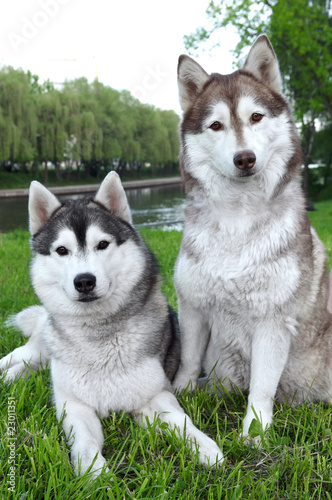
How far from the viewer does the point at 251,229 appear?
2936 mm

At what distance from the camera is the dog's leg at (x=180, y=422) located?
2623 millimetres

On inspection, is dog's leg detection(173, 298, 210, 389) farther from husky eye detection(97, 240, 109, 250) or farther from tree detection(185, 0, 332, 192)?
tree detection(185, 0, 332, 192)

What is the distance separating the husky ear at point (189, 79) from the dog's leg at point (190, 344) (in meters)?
1.54

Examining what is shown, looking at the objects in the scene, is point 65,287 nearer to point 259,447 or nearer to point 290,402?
point 259,447

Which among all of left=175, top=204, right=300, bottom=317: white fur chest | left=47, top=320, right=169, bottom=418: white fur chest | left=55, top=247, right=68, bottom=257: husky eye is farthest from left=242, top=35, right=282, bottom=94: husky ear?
left=47, top=320, right=169, bottom=418: white fur chest

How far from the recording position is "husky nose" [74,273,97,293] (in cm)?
285

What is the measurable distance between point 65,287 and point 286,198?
166cm

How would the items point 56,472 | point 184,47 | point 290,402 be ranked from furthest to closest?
point 184,47 → point 290,402 → point 56,472

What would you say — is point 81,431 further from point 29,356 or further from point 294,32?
point 294,32

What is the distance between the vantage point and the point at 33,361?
396cm

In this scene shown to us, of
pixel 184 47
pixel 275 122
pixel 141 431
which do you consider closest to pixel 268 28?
pixel 184 47

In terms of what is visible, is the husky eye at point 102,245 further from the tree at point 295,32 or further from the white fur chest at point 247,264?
the tree at point 295,32

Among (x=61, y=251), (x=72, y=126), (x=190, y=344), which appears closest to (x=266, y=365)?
(x=190, y=344)

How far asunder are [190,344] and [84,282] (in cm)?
105
